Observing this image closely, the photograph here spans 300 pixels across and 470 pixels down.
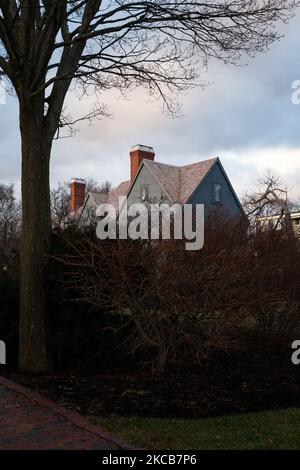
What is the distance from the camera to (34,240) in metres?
8.62

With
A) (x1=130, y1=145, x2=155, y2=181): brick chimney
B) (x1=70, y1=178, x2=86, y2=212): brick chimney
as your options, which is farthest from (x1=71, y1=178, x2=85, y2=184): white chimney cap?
(x1=130, y1=145, x2=155, y2=181): brick chimney

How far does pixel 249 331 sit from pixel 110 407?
14.8ft

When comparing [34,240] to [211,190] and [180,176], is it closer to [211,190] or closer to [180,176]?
[211,190]

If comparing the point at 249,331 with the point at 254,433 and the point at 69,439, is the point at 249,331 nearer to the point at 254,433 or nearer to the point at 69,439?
the point at 254,433

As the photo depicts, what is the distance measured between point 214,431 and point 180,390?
1.56m

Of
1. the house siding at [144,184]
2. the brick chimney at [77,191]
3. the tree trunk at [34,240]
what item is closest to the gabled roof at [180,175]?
the house siding at [144,184]

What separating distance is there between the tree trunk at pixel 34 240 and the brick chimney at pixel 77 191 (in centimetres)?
3540

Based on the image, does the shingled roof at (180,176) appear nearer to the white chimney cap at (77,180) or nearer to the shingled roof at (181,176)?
the shingled roof at (181,176)

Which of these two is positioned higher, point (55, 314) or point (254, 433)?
point (55, 314)

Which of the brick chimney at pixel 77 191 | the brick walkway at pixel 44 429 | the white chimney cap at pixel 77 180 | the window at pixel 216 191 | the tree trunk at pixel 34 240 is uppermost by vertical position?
the white chimney cap at pixel 77 180

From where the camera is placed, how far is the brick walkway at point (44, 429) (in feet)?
15.8

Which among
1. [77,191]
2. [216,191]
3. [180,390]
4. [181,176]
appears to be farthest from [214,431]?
[77,191]
